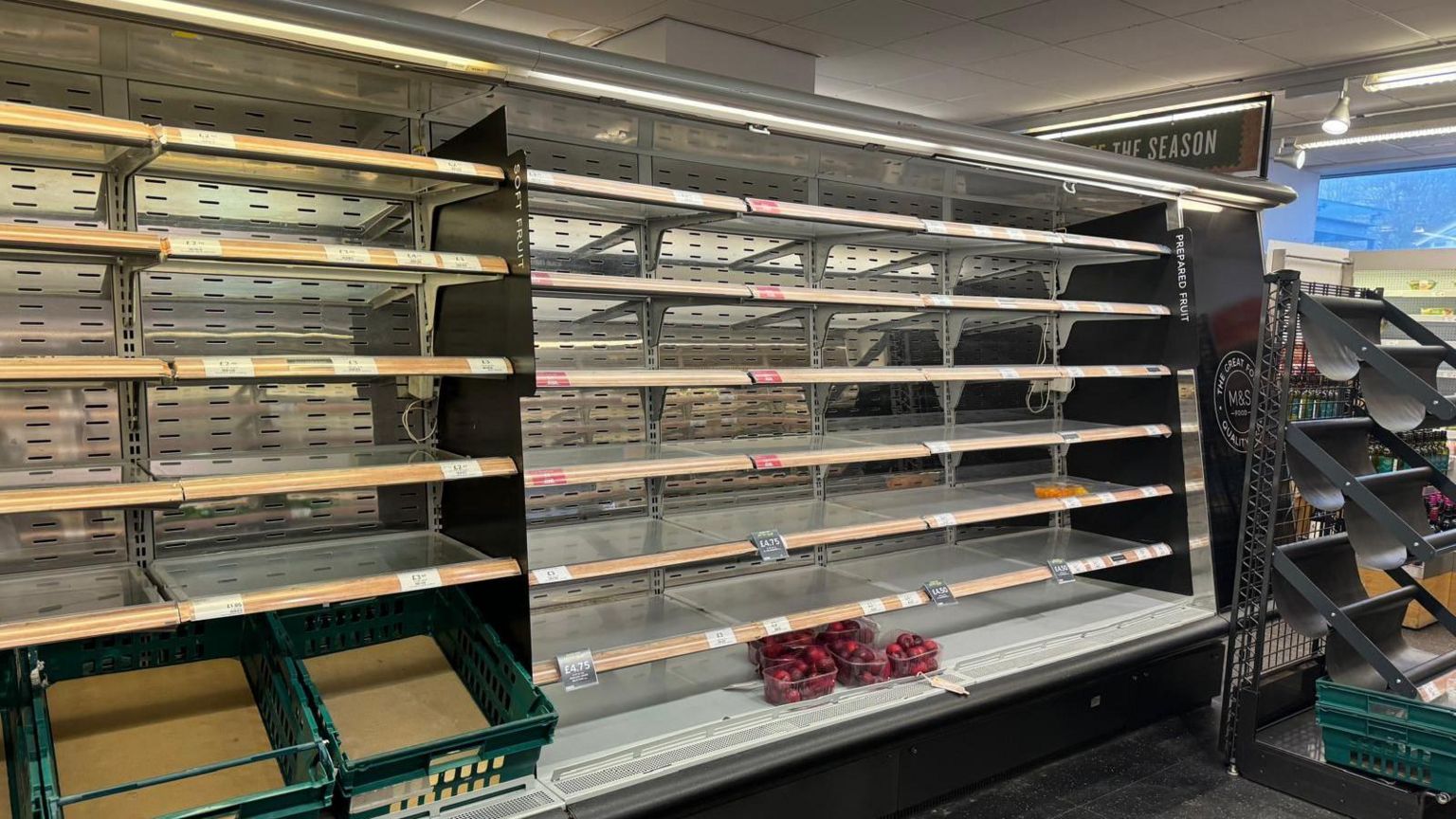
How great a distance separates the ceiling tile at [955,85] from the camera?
6.85 m

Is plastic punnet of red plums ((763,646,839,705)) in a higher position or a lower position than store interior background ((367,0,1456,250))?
lower

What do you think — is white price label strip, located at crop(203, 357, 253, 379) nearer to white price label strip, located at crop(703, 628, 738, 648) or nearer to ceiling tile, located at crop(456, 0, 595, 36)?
white price label strip, located at crop(703, 628, 738, 648)

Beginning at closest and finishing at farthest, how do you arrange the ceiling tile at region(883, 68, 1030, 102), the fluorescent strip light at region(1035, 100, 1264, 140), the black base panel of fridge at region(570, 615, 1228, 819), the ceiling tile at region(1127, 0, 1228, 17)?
the black base panel of fridge at region(570, 615, 1228, 819), the ceiling tile at region(1127, 0, 1228, 17), the fluorescent strip light at region(1035, 100, 1264, 140), the ceiling tile at region(883, 68, 1030, 102)

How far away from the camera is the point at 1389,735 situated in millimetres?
3223

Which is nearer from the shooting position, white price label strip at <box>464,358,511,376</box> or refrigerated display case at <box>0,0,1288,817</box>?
refrigerated display case at <box>0,0,1288,817</box>

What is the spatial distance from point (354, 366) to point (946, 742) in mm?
2217

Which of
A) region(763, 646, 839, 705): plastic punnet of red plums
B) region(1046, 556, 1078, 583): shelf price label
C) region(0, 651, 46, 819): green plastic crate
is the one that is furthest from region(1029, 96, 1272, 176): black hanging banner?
region(0, 651, 46, 819): green plastic crate

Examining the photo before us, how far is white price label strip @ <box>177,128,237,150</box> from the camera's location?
6.95 ft

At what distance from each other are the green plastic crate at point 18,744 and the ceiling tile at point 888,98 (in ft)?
21.1

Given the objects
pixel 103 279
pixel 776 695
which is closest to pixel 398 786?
pixel 776 695

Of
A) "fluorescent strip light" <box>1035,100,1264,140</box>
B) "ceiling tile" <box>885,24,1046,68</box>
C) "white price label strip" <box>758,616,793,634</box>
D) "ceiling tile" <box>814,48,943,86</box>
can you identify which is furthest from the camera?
"ceiling tile" <box>814,48,943,86</box>

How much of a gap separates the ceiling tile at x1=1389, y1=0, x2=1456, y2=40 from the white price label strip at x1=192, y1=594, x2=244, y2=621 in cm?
615

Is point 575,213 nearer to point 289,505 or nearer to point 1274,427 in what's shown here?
point 289,505

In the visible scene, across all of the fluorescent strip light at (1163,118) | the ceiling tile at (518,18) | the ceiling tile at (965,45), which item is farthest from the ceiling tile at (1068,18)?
the ceiling tile at (518,18)
